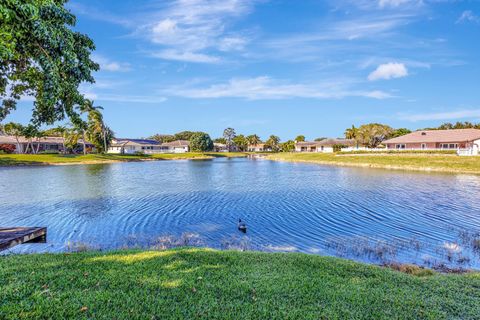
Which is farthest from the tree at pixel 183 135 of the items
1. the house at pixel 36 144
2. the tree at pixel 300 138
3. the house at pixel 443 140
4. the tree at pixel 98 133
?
the house at pixel 443 140

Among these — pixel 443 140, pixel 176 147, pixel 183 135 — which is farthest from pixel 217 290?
pixel 183 135

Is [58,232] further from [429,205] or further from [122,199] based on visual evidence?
[429,205]

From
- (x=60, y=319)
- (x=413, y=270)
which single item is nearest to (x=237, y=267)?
(x=60, y=319)

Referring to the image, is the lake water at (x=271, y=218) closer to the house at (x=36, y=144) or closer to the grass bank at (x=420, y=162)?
the grass bank at (x=420, y=162)

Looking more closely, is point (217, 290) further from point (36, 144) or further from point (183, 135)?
point (183, 135)

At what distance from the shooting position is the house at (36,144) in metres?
78.9

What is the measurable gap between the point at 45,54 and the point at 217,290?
21.7 feet

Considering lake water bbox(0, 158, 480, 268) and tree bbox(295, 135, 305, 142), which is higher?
tree bbox(295, 135, 305, 142)

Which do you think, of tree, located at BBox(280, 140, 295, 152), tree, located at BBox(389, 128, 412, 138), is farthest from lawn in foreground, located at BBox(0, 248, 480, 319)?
tree, located at BBox(280, 140, 295, 152)

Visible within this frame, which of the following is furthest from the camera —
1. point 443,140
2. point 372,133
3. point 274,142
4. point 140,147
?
point 274,142

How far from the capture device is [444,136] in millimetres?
70812

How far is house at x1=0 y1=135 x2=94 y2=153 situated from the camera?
7894cm

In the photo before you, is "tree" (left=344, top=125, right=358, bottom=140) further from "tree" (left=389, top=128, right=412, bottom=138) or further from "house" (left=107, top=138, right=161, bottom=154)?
"house" (left=107, top=138, right=161, bottom=154)

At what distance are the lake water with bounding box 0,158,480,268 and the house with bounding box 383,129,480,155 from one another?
45757 mm
